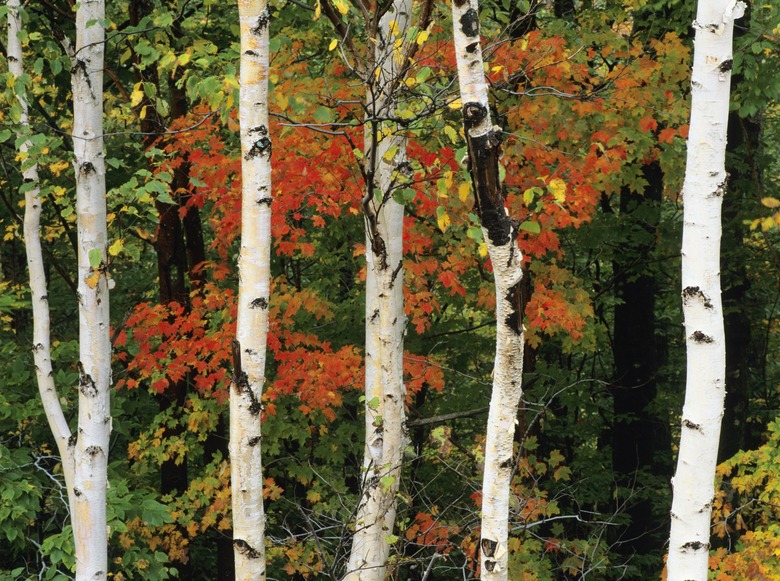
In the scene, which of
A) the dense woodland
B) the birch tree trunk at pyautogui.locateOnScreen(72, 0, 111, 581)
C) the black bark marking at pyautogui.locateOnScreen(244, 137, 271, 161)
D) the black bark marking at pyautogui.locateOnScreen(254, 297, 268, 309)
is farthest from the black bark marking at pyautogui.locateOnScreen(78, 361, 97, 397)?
the black bark marking at pyautogui.locateOnScreen(244, 137, 271, 161)

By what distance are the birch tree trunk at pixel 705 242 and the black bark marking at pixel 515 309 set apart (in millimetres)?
808

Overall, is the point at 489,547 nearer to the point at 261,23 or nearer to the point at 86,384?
the point at 261,23

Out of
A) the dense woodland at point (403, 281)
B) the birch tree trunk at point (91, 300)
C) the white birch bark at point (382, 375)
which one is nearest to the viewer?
the birch tree trunk at point (91, 300)

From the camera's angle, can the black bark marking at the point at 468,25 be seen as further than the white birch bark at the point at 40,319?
No

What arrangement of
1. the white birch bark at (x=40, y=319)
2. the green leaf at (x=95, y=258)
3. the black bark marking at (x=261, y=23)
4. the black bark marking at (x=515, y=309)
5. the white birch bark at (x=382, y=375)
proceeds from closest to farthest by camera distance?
1. the black bark marking at (x=515, y=309)
2. the black bark marking at (x=261, y=23)
3. the green leaf at (x=95, y=258)
4. the white birch bark at (x=382, y=375)
5. the white birch bark at (x=40, y=319)

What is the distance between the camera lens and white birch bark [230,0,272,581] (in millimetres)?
3867

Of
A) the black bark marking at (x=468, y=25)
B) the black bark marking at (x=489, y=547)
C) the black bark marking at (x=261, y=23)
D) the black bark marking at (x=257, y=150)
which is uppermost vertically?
the black bark marking at (x=261, y=23)

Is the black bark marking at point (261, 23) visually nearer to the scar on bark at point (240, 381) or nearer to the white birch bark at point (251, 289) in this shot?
the white birch bark at point (251, 289)

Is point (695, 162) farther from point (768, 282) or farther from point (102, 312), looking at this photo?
point (768, 282)

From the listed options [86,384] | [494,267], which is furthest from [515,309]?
[86,384]

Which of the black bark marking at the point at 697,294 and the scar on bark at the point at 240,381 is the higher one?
the black bark marking at the point at 697,294

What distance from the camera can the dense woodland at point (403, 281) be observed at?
5.81 m

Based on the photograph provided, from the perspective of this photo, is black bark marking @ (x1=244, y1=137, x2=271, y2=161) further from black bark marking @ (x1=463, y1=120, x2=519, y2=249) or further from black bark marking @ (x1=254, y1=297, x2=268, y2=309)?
black bark marking @ (x1=463, y1=120, x2=519, y2=249)

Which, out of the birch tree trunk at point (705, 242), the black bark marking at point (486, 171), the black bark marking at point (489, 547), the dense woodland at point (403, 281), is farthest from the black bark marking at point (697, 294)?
the black bark marking at point (489, 547)
